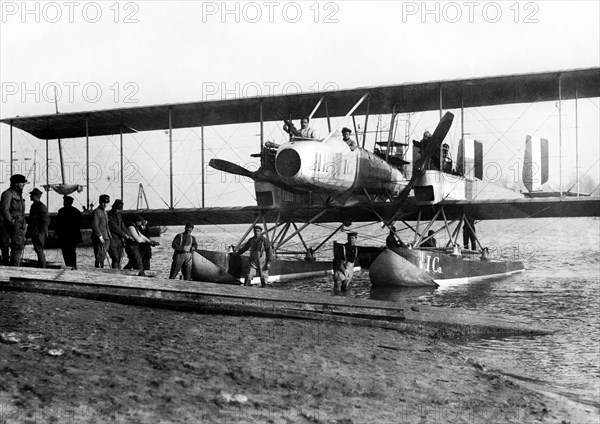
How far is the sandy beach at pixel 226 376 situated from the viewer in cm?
284

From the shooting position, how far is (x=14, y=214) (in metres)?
9.28

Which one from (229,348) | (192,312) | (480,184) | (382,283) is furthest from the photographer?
(480,184)

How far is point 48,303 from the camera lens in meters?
5.17

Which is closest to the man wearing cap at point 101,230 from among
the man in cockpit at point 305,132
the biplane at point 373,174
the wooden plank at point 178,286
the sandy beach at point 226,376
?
the biplane at point 373,174

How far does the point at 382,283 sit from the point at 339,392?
11312 millimetres

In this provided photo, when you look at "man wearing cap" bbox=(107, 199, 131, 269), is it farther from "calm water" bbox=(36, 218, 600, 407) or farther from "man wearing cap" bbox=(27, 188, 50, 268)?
"calm water" bbox=(36, 218, 600, 407)

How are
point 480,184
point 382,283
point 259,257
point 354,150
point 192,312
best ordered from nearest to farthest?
point 192,312
point 259,257
point 382,283
point 354,150
point 480,184

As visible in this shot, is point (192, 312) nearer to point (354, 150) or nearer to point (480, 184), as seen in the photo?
point (354, 150)

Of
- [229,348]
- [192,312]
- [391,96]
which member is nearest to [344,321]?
[192,312]

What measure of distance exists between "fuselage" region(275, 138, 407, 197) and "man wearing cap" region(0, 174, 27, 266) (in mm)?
6643

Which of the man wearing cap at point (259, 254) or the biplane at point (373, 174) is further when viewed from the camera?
the biplane at point (373, 174)

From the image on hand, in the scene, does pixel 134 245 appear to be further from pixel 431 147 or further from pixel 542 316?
pixel 431 147

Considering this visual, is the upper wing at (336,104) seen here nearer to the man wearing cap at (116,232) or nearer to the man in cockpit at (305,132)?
the man in cockpit at (305,132)

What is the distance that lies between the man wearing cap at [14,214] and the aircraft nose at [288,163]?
6.60 metres
